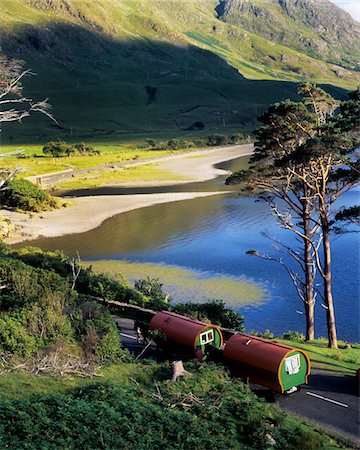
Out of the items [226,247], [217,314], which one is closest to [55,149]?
[226,247]

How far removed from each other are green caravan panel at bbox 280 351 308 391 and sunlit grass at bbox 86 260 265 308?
1856 centimetres

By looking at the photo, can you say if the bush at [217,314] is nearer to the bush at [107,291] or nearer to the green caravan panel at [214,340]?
the bush at [107,291]

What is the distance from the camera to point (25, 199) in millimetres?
76500

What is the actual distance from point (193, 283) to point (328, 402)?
2562 cm

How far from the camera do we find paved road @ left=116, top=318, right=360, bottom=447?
19.5 m

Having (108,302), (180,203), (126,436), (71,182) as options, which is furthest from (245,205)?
(126,436)

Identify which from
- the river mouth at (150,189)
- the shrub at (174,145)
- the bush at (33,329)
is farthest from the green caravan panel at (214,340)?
the shrub at (174,145)

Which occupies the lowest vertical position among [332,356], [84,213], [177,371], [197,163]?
[84,213]

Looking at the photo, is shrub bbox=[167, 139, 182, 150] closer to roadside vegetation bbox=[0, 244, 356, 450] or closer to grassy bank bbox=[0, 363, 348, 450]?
roadside vegetation bbox=[0, 244, 356, 450]

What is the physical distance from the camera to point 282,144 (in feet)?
99.2

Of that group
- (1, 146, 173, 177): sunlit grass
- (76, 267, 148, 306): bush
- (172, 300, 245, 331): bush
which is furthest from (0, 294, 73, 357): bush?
(1, 146, 173, 177): sunlit grass

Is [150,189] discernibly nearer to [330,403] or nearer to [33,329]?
[33,329]

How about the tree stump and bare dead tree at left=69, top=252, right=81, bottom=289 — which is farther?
bare dead tree at left=69, top=252, right=81, bottom=289

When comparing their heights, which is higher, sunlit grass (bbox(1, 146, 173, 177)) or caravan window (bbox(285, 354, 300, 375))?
caravan window (bbox(285, 354, 300, 375))
